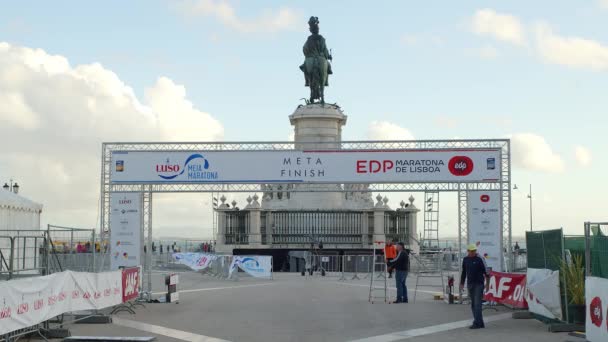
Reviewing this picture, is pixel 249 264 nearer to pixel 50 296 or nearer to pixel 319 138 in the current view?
pixel 319 138

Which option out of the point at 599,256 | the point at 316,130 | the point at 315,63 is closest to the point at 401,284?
the point at 599,256

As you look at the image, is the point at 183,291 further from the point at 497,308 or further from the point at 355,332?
the point at 355,332

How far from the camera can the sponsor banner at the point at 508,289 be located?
19.2 meters

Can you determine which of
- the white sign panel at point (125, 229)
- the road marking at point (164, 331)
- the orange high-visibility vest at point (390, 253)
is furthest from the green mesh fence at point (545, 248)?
the white sign panel at point (125, 229)

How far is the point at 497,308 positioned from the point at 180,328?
8.68m

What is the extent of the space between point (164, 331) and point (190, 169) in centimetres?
849

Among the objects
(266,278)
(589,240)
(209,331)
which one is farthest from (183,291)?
(589,240)

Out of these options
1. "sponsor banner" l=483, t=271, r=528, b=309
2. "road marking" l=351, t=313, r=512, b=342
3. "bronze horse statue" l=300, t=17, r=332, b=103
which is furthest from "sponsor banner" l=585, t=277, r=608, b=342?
"bronze horse statue" l=300, t=17, r=332, b=103

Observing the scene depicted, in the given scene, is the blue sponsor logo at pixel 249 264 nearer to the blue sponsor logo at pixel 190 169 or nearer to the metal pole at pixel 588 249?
the blue sponsor logo at pixel 190 169

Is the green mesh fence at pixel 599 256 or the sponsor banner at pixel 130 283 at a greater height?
the green mesh fence at pixel 599 256

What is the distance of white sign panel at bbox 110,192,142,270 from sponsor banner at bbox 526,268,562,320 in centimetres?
1125

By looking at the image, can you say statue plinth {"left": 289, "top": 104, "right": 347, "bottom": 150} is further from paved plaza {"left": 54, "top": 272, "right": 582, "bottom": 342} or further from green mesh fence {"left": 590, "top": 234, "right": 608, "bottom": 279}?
green mesh fence {"left": 590, "top": 234, "right": 608, "bottom": 279}

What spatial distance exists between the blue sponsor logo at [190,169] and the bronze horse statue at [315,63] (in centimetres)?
2193

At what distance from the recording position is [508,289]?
20.2 metres
